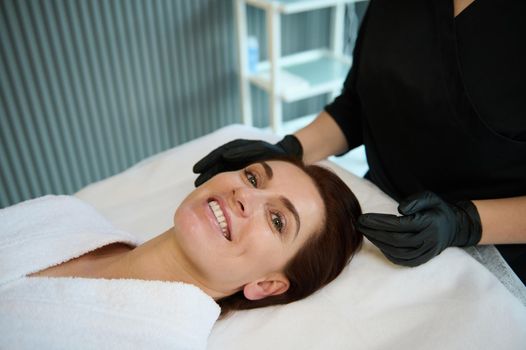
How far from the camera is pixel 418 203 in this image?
96cm

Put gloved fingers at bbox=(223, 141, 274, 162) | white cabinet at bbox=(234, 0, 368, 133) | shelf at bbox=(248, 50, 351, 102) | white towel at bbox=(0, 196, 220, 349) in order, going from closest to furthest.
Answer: white towel at bbox=(0, 196, 220, 349)
gloved fingers at bbox=(223, 141, 274, 162)
white cabinet at bbox=(234, 0, 368, 133)
shelf at bbox=(248, 50, 351, 102)

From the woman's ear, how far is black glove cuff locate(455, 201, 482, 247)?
41cm

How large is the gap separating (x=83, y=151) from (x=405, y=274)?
1.77 m

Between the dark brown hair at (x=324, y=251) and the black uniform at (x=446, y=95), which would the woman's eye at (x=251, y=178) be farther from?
the black uniform at (x=446, y=95)

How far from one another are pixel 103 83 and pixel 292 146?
123 cm

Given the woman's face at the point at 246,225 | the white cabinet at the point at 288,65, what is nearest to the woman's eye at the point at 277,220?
the woman's face at the point at 246,225

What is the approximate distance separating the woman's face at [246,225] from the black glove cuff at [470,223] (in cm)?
32

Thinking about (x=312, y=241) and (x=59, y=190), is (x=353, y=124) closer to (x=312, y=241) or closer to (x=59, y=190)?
(x=312, y=241)

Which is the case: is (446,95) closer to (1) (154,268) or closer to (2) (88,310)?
(1) (154,268)

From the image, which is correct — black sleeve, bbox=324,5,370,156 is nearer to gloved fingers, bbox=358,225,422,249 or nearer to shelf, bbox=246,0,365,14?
gloved fingers, bbox=358,225,422,249

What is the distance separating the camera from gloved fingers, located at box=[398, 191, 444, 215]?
951 mm

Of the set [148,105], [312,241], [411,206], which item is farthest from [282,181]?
[148,105]

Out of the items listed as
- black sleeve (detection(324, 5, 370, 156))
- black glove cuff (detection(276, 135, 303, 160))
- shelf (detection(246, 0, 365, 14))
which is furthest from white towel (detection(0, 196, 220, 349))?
shelf (detection(246, 0, 365, 14))

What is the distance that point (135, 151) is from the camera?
243 centimetres
